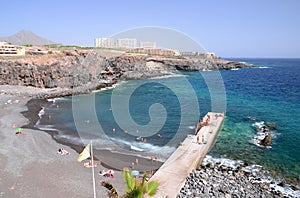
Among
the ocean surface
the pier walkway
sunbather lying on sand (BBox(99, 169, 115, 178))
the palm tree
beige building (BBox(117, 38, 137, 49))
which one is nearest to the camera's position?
the palm tree

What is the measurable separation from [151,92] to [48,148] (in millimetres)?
36709

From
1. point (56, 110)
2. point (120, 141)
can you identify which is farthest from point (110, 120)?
point (56, 110)

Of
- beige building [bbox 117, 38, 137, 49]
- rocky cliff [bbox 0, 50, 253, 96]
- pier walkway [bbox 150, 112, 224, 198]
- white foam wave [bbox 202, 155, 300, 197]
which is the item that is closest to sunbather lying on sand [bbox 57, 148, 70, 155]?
pier walkway [bbox 150, 112, 224, 198]

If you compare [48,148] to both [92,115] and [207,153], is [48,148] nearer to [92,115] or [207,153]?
[92,115]

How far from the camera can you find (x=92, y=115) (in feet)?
116

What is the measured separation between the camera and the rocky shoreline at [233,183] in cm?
1525

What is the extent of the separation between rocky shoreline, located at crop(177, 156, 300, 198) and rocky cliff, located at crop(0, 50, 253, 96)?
44939mm

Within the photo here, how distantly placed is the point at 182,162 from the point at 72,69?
47809mm

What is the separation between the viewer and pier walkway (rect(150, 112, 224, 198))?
15.1m

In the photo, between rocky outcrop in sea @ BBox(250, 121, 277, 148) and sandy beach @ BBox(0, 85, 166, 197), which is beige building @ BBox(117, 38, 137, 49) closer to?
sandy beach @ BBox(0, 85, 166, 197)

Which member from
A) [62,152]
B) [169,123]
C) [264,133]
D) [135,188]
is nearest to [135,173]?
[62,152]

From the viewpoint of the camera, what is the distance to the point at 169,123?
31.7 metres

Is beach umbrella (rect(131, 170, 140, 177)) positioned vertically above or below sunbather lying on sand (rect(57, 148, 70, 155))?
below

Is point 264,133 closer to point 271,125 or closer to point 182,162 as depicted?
point 271,125
